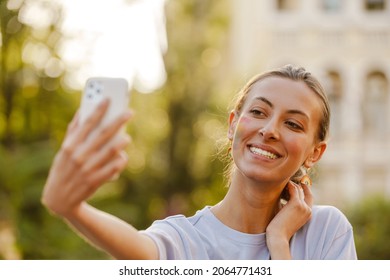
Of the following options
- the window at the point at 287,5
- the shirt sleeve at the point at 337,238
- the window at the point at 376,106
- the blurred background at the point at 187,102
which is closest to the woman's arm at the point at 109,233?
the shirt sleeve at the point at 337,238

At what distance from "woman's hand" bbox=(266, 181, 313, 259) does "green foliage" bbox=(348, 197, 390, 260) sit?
5643 mm

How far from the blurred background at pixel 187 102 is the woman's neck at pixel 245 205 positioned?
4.13 m

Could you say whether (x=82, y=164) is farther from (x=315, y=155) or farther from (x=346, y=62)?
(x=346, y=62)

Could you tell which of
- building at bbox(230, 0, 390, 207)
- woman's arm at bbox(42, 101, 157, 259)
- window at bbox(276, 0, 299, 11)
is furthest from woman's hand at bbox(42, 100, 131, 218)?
window at bbox(276, 0, 299, 11)

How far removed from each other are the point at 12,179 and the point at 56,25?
48.8 inches

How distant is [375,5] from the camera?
33.7 ft

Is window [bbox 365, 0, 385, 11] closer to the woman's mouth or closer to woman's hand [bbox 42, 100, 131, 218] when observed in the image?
the woman's mouth

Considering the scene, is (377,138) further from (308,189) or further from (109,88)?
(109,88)

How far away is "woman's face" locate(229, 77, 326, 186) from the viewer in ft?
3.97

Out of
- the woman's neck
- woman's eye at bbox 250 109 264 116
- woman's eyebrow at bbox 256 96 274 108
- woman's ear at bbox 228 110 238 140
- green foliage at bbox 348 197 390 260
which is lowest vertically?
green foliage at bbox 348 197 390 260

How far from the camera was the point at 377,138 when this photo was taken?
9945 millimetres

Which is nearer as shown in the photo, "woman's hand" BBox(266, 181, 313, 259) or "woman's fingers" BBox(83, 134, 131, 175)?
"woman's fingers" BBox(83, 134, 131, 175)

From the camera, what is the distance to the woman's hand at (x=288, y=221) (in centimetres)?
123

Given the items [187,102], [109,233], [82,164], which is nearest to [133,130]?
[187,102]
